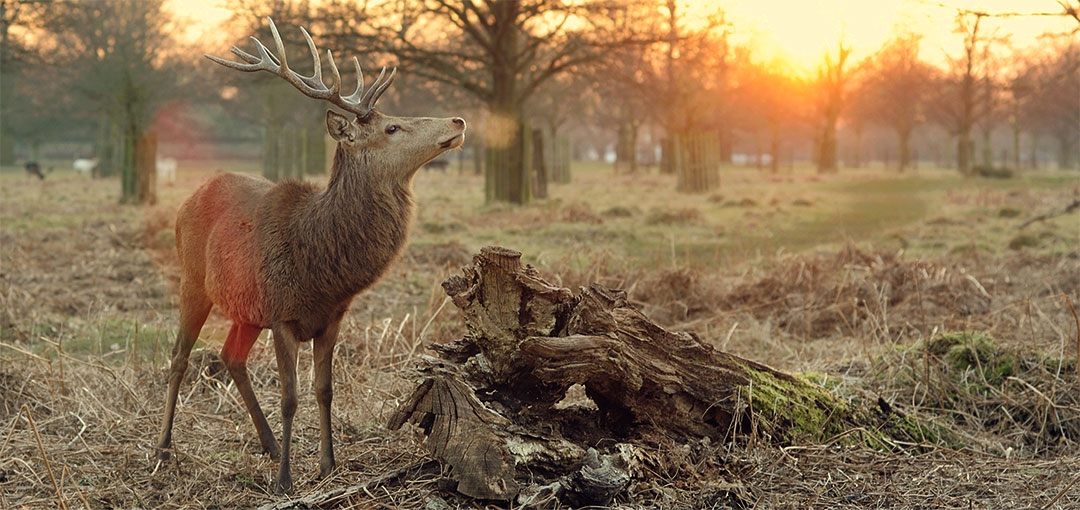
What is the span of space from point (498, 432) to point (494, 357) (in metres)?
0.41

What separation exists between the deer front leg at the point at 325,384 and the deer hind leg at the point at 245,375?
473mm

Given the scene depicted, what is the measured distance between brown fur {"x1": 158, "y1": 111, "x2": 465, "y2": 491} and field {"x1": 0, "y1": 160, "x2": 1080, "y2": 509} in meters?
0.44

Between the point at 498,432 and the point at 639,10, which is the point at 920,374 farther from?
the point at 639,10

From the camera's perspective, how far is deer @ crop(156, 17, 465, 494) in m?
3.91

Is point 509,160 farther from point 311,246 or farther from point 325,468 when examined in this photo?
point 325,468

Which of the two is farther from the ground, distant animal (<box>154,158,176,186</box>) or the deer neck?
distant animal (<box>154,158,176,186</box>)

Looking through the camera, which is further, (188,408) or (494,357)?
(188,408)

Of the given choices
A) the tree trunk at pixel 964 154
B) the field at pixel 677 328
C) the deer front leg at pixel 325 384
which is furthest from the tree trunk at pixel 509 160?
the tree trunk at pixel 964 154

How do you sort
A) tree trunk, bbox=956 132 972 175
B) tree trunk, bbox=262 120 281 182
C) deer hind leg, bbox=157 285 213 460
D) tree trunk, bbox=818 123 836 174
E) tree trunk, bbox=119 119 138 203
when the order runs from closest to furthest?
1. deer hind leg, bbox=157 285 213 460
2. tree trunk, bbox=119 119 138 203
3. tree trunk, bbox=262 120 281 182
4. tree trunk, bbox=956 132 972 175
5. tree trunk, bbox=818 123 836 174

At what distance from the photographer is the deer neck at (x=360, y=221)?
3.93 meters

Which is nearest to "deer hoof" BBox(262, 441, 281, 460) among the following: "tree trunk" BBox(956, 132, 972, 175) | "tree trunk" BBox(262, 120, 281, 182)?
"tree trunk" BBox(262, 120, 281, 182)

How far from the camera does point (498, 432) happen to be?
337 centimetres

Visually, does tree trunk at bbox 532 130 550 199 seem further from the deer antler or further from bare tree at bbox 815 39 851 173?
bare tree at bbox 815 39 851 173

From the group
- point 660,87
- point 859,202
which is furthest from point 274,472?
point 660,87
